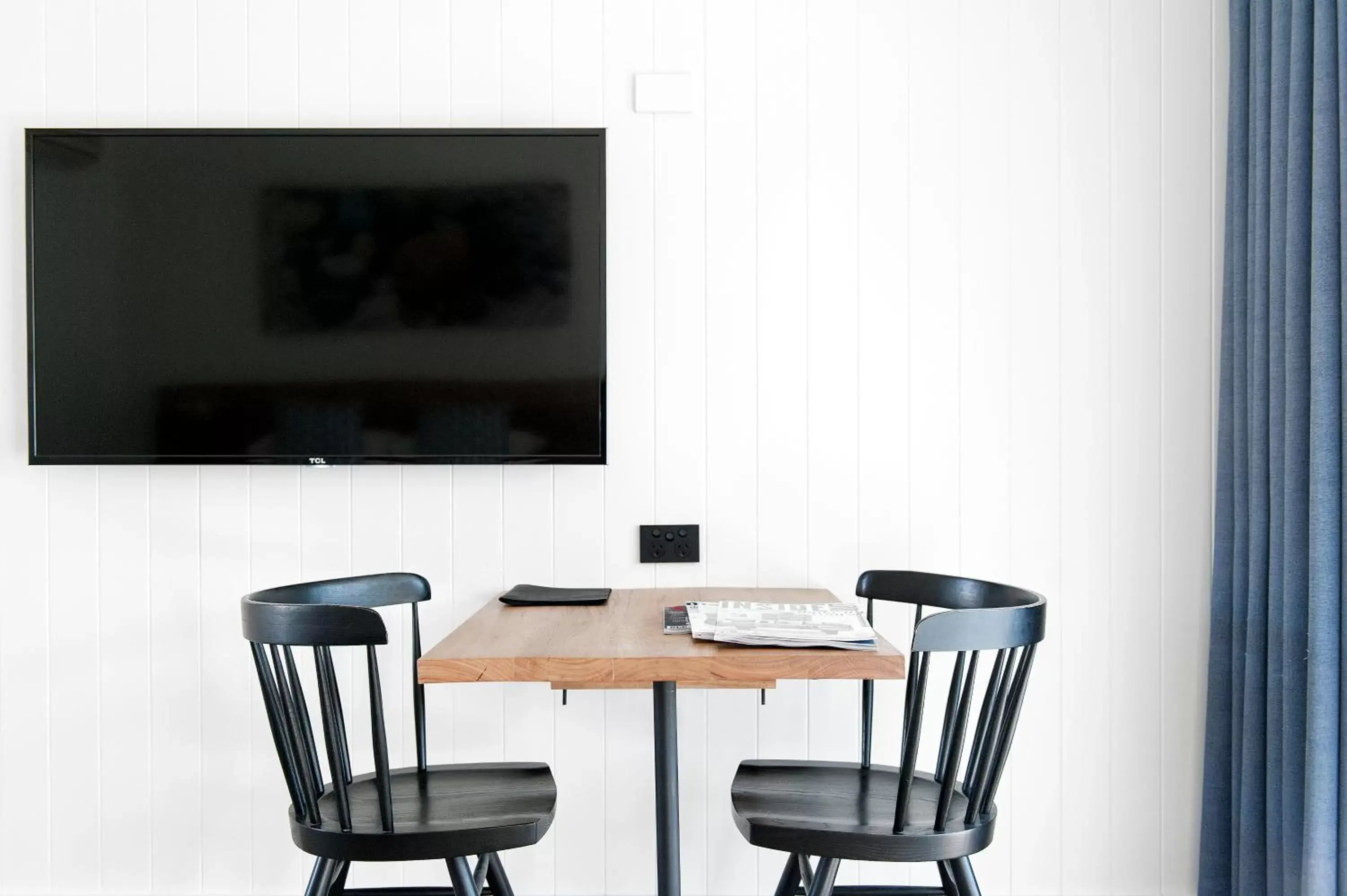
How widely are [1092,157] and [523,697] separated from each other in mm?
1828

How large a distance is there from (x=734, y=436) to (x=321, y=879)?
3.93 ft

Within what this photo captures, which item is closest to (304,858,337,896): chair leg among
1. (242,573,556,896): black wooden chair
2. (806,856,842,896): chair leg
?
(242,573,556,896): black wooden chair

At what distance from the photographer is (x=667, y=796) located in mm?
1448

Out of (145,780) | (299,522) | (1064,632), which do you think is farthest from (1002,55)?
(145,780)

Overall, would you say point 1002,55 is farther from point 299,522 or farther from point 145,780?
point 145,780

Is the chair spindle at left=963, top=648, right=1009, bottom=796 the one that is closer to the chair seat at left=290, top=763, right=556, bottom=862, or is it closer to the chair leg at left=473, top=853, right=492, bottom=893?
the chair seat at left=290, top=763, right=556, bottom=862

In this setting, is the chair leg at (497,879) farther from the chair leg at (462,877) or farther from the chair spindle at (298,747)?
the chair spindle at (298,747)

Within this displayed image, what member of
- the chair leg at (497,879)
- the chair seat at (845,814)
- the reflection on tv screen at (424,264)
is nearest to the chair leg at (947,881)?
the chair seat at (845,814)

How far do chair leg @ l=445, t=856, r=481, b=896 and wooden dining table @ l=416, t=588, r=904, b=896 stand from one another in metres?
0.31

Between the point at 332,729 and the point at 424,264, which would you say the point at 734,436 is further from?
the point at 332,729

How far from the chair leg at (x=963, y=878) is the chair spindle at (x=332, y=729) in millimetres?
987

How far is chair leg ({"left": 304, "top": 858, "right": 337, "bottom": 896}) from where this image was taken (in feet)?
4.76

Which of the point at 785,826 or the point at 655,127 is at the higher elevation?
the point at 655,127

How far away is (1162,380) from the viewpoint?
6.62 ft
